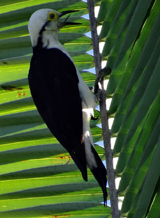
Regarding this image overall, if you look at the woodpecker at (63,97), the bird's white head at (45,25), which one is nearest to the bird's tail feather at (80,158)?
the woodpecker at (63,97)

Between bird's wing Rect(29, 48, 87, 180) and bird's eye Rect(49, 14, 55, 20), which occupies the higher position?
bird's eye Rect(49, 14, 55, 20)

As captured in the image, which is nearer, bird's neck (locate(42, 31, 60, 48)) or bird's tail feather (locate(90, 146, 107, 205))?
bird's tail feather (locate(90, 146, 107, 205))

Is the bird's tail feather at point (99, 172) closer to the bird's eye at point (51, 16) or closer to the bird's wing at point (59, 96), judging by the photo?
the bird's wing at point (59, 96)

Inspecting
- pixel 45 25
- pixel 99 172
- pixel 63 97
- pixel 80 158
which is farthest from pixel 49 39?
pixel 99 172

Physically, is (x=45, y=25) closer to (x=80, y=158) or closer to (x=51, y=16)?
(x=51, y=16)

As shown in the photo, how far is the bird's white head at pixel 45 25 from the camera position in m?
3.11

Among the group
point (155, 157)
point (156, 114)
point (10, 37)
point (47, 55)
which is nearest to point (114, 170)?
point (156, 114)

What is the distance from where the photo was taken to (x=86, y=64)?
7.97 feet

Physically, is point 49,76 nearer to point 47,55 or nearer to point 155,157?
point 47,55

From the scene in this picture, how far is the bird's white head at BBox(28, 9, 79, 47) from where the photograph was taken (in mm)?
3107

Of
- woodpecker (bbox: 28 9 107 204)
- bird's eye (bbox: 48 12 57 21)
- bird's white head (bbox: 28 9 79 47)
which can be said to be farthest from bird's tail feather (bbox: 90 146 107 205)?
bird's eye (bbox: 48 12 57 21)

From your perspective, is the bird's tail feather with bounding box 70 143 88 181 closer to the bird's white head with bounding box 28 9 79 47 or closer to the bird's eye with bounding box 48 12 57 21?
the bird's white head with bounding box 28 9 79 47

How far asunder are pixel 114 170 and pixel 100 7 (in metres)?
0.83

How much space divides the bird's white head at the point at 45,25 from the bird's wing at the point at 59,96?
20 centimetres
